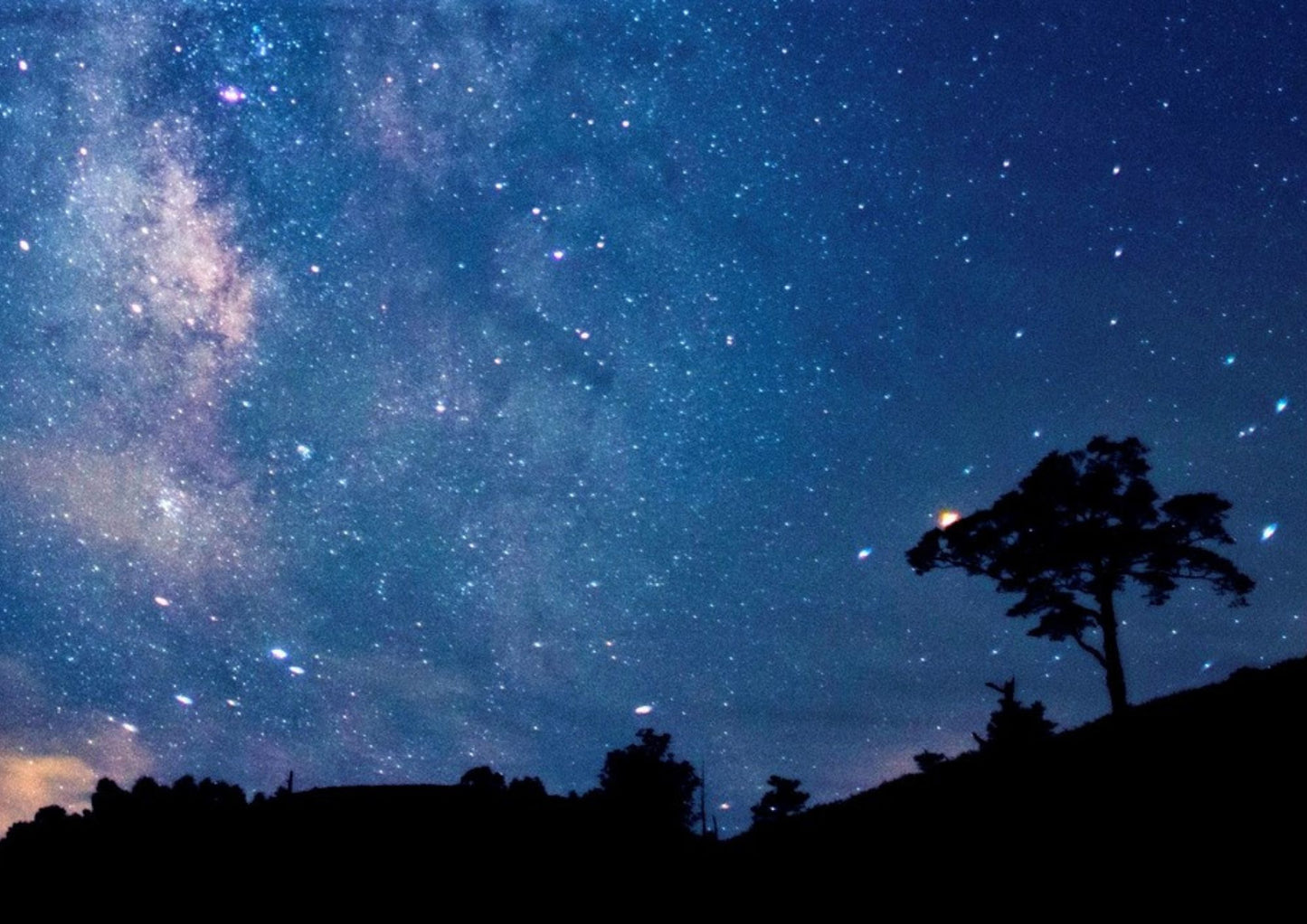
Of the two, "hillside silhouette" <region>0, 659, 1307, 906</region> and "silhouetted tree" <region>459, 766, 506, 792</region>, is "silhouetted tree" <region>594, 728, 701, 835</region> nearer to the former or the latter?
"silhouetted tree" <region>459, 766, 506, 792</region>

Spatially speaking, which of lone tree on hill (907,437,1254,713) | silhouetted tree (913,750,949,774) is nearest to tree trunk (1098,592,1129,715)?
lone tree on hill (907,437,1254,713)

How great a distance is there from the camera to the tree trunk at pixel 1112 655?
65.4 ft

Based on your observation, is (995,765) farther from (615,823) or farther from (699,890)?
(615,823)

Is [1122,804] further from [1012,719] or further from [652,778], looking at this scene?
[652,778]

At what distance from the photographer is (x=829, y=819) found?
526 inches

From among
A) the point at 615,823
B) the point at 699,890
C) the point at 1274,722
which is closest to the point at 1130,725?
the point at 1274,722

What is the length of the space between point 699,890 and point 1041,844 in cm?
525

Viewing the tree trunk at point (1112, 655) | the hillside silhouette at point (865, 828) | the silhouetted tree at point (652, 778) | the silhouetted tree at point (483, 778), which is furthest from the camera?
the silhouetted tree at point (652, 778)

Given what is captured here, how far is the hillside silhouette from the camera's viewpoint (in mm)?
7695

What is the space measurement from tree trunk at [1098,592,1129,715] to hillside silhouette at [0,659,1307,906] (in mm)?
6276

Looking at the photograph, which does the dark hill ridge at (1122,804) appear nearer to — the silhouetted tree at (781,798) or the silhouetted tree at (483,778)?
the silhouetted tree at (483,778)

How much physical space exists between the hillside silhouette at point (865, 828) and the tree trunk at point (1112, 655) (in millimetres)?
6276

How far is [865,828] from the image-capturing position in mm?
11727

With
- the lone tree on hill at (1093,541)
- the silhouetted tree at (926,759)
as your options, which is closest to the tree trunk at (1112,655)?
the lone tree on hill at (1093,541)
